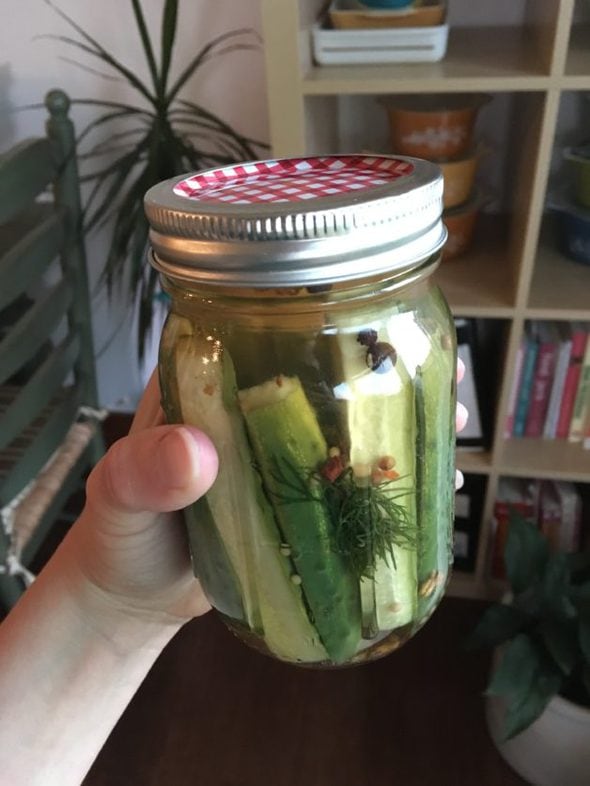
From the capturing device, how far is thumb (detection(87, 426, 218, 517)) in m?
0.44

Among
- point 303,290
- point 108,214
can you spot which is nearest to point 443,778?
point 303,290

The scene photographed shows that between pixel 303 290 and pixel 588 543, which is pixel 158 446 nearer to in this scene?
pixel 303 290

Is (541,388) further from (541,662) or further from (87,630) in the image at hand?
(87,630)

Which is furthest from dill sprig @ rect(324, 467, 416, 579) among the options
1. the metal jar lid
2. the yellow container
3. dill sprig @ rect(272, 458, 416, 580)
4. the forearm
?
the yellow container

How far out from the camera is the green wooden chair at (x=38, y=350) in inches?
43.0

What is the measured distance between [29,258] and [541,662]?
3.08ft

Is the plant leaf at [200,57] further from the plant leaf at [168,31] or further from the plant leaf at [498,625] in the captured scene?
the plant leaf at [498,625]

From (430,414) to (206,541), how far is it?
0.17 metres

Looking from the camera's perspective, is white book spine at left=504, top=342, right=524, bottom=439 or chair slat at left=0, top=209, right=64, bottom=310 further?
white book spine at left=504, top=342, right=524, bottom=439

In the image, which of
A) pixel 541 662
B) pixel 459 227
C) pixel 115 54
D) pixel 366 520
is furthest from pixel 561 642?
pixel 115 54

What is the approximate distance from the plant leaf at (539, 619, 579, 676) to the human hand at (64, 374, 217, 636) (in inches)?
22.9

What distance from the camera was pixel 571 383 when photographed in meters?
1.24

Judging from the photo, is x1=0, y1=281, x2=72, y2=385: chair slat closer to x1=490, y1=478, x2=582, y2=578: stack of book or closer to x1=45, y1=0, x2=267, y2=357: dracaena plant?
x1=45, y1=0, x2=267, y2=357: dracaena plant

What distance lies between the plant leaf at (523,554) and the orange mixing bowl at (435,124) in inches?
22.5
